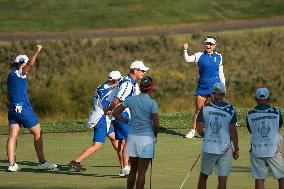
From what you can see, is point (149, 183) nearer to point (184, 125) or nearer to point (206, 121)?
point (206, 121)

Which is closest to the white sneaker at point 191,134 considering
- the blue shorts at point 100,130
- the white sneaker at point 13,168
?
the blue shorts at point 100,130

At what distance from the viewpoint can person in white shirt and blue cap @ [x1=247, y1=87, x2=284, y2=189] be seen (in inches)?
571

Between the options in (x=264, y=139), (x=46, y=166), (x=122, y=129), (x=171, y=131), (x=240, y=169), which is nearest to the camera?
(x=264, y=139)

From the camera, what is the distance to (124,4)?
60.8 meters

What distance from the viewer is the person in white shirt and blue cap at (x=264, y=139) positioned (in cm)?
1452

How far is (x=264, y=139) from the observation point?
14.5 metres

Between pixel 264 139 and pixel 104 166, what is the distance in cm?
494

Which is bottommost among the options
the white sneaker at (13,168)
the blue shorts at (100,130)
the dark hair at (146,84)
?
the white sneaker at (13,168)

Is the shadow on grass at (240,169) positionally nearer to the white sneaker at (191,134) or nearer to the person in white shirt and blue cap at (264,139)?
the person in white shirt and blue cap at (264,139)

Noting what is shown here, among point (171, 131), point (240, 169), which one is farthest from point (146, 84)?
point (171, 131)

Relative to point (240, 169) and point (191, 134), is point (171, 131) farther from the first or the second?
point (240, 169)

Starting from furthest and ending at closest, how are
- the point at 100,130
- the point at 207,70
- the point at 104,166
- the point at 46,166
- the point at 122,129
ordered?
the point at 207,70, the point at 104,166, the point at 46,166, the point at 100,130, the point at 122,129

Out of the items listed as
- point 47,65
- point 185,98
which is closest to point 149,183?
point 185,98

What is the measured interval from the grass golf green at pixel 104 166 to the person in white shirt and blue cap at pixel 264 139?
142 cm
